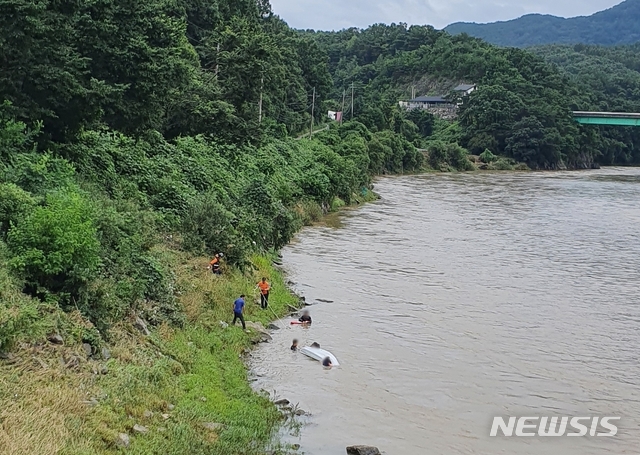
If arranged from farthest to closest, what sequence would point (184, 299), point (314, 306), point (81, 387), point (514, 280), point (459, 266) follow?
point (459, 266) < point (514, 280) < point (314, 306) < point (184, 299) < point (81, 387)

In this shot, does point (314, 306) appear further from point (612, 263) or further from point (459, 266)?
point (612, 263)

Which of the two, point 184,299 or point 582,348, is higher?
point 184,299

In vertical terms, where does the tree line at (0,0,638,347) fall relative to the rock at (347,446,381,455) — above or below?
above

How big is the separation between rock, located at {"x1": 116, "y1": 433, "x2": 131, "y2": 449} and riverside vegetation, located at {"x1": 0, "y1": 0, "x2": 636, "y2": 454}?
45mm

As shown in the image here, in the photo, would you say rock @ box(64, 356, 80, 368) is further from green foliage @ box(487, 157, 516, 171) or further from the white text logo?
green foliage @ box(487, 157, 516, 171)

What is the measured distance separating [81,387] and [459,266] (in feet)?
71.5

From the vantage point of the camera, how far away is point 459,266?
31250mm

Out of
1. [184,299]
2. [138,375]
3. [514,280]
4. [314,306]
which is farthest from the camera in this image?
[514,280]

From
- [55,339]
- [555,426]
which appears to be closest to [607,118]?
[555,426]

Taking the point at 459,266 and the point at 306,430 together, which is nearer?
the point at 306,430

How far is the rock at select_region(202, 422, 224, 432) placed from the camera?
12.7 metres

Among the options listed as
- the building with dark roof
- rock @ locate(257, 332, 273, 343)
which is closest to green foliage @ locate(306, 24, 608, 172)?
the building with dark roof

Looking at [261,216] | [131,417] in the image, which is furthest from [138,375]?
[261,216]

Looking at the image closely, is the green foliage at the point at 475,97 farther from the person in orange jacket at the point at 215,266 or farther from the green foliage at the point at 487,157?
the person in orange jacket at the point at 215,266
